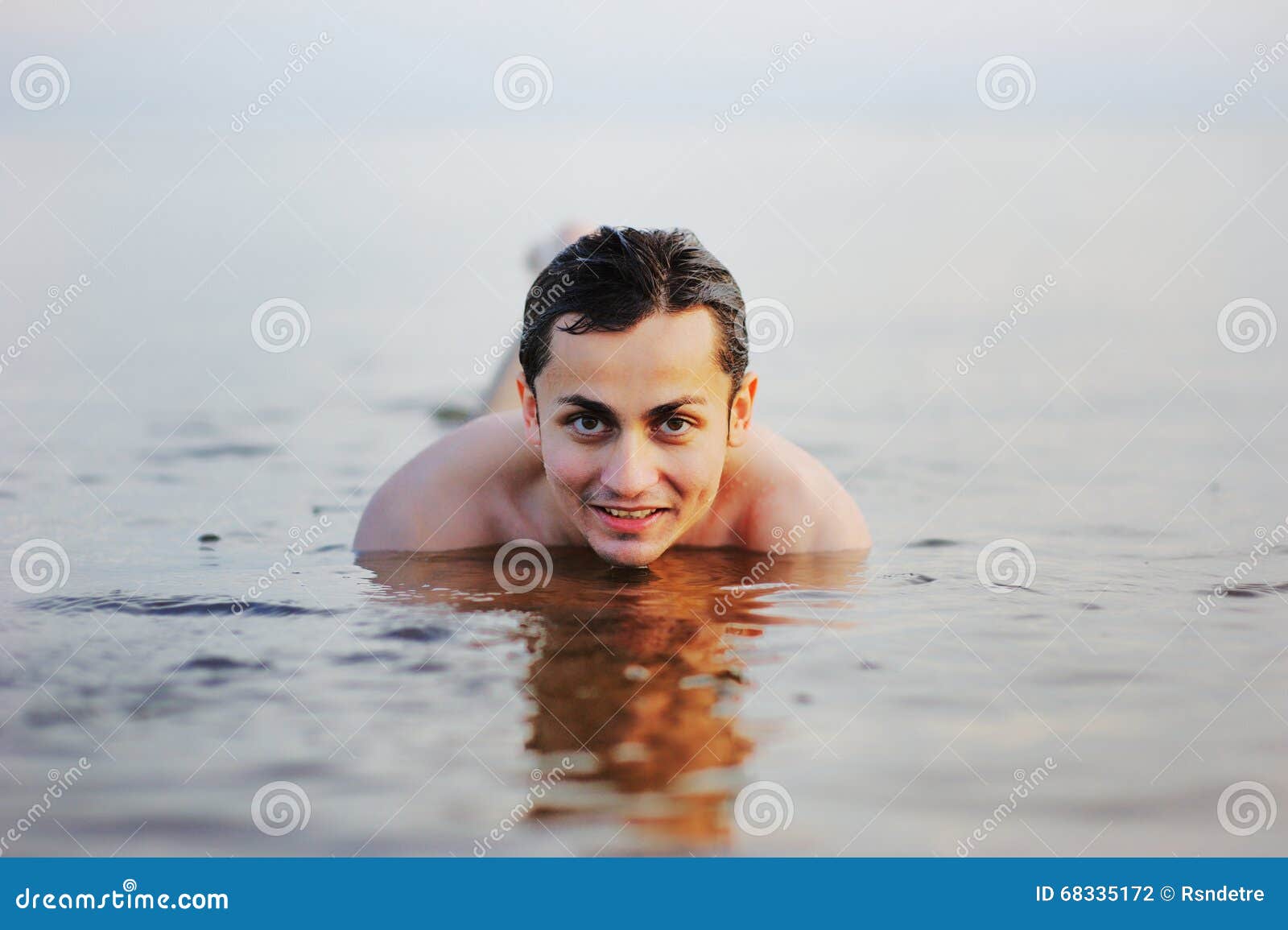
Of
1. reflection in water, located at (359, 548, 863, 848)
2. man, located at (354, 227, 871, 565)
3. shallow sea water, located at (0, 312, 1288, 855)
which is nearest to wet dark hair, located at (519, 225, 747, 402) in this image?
man, located at (354, 227, 871, 565)

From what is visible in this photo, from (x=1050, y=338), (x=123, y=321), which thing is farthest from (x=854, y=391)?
(x=123, y=321)

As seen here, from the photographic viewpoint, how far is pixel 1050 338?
11875 mm

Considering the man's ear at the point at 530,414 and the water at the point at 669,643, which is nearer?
the water at the point at 669,643

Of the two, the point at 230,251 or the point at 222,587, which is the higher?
the point at 230,251

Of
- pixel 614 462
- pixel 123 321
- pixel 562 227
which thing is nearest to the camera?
pixel 614 462

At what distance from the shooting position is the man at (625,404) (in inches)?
179

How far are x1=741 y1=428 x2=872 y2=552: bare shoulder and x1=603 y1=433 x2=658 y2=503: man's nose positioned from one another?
107 centimetres

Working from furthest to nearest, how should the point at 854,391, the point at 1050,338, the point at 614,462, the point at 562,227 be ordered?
the point at 1050,338
the point at 854,391
the point at 562,227
the point at 614,462

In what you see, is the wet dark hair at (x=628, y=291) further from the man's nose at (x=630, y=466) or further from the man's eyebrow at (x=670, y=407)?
the man's nose at (x=630, y=466)

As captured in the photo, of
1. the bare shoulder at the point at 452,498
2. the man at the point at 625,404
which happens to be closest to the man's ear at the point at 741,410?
the man at the point at 625,404

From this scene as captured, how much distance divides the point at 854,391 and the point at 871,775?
7134 mm

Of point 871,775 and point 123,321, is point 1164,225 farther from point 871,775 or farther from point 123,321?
point 871,775

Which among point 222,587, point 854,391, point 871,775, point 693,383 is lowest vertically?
point 871,775

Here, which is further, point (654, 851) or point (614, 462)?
point (614, 462)
